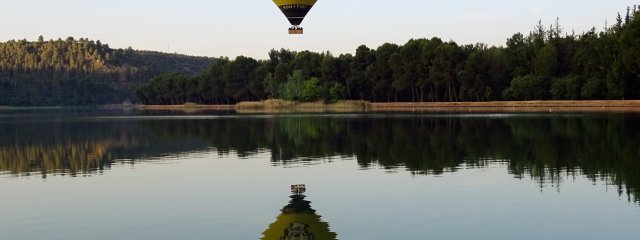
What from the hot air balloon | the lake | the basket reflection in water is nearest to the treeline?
the hot air balloon

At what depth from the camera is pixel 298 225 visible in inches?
679

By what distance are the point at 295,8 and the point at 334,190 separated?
36.3 m

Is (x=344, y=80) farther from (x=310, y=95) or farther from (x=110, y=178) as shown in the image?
(x=110, y=178)

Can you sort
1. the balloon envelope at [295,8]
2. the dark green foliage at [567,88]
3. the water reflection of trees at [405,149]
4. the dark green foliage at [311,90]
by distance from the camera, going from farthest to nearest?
the dark green foliage at [311,90], the dark green foliage at [567,88], the balloon envelope at [295,8], the water reflection of trees at [405,149]

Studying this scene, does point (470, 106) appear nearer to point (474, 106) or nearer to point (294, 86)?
point (474, 106)

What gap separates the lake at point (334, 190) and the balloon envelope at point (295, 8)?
18.2 metres

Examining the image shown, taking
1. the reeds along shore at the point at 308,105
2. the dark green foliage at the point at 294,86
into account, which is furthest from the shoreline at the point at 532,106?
the dark green foliage at the point at 294,86

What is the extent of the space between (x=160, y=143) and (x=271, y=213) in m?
29.2

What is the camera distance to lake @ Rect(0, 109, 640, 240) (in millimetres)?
16469

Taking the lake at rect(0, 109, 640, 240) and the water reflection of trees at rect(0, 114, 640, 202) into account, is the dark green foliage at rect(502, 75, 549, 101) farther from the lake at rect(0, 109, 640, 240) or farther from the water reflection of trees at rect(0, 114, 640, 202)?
the lake at rect(0, 109, 640, 240)

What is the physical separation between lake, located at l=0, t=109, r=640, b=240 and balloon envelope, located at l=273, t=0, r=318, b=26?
18162 mm

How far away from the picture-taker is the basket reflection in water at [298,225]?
15977 millimetres

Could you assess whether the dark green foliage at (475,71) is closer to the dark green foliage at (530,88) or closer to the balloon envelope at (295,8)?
the dark green foliage at (530,88)

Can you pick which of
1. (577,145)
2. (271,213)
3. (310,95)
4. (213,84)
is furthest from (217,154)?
(213,84)
